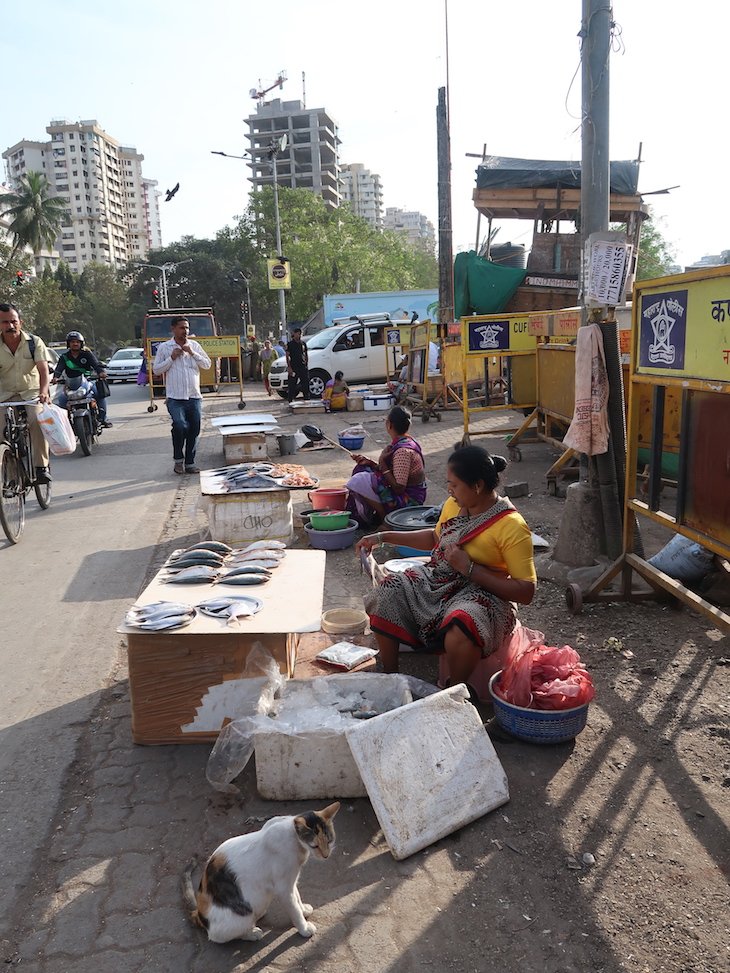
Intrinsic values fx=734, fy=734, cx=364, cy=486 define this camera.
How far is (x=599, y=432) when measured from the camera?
523 centimetres

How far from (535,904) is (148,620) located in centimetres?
184

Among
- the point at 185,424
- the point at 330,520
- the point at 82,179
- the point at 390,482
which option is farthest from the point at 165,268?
the point at 82,179

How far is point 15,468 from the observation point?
22.1 feet

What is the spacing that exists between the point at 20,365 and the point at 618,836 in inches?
247

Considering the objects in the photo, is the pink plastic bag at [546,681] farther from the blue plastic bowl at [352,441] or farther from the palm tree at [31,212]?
the palm tree at [31,212]

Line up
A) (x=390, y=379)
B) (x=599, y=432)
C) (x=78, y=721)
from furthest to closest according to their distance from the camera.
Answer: (x=390, y=379)
(x=599, y=432)
(x=78, y=721)

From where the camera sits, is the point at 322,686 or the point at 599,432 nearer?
the point at 322,686

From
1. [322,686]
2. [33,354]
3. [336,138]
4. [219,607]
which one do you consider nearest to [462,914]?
[322,686]

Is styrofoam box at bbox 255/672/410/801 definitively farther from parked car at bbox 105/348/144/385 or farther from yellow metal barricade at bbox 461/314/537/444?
parked car at bbox 105/348/144/385

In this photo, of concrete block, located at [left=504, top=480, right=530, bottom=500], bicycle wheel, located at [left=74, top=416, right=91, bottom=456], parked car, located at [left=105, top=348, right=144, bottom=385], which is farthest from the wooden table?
parked car, located at [left=105, top=348, right=144, bottom=385]

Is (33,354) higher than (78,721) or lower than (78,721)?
higher

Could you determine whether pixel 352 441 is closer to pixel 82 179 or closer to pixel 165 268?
pixel 165 268

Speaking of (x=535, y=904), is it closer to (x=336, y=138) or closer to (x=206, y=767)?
(x=206, y=767)

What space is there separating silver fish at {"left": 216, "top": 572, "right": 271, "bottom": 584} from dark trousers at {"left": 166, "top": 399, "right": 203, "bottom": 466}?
558 centimetres
